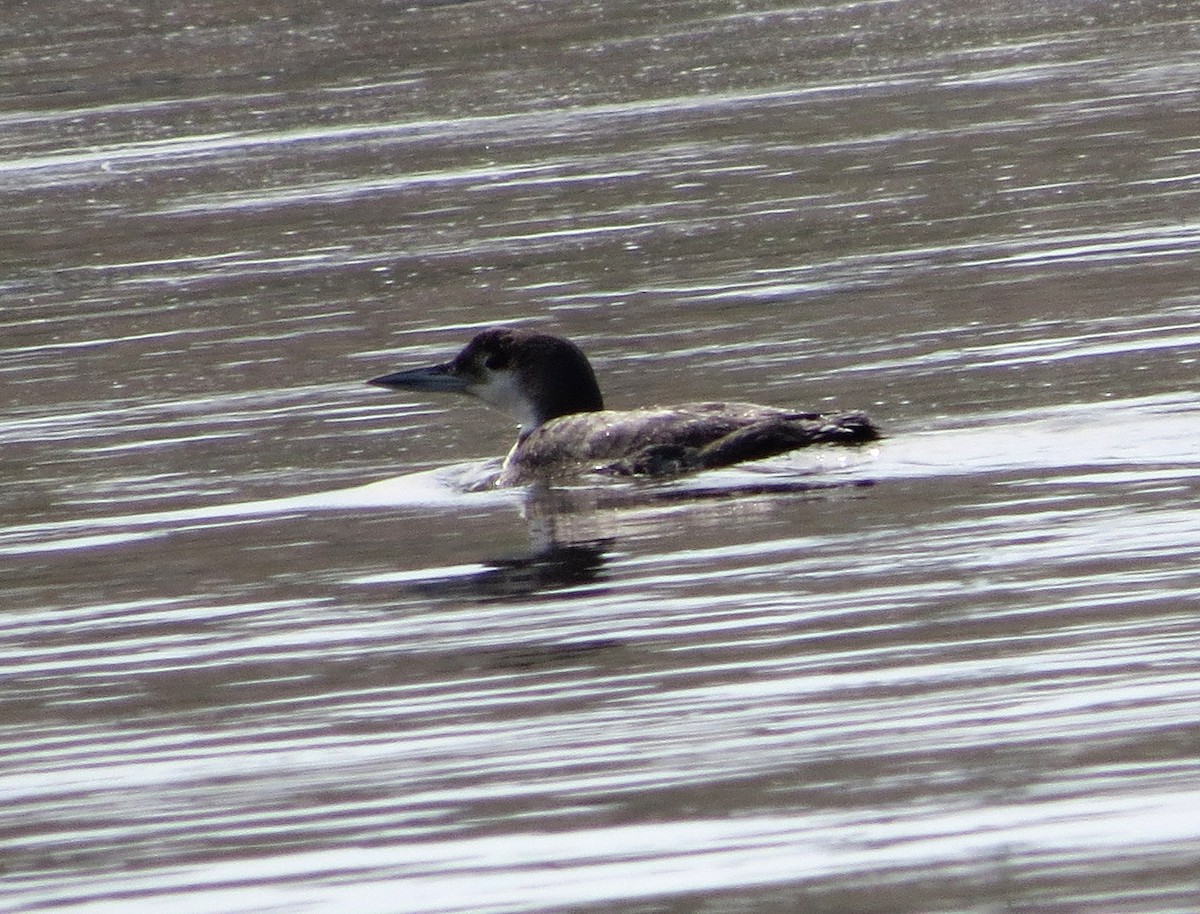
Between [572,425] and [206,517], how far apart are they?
1.41 meters

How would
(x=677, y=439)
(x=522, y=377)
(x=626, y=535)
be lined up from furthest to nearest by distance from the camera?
1. (x=522, y=377)
2. (x=677, y=439)
3. (x=626, y=535)

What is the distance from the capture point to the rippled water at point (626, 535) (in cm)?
500

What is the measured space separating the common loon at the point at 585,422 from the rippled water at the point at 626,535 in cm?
13

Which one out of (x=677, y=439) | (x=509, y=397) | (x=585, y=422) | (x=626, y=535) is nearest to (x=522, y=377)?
(x=509, y=397)

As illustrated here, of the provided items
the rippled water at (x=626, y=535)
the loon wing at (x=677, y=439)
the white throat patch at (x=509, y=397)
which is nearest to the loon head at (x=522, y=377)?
the white throat patch at (x=509, y=397)

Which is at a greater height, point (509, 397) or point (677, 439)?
point (677, 439)

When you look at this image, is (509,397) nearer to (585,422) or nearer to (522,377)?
(522,377)

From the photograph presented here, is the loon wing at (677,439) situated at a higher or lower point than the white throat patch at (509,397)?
higher

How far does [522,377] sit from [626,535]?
7.48ft

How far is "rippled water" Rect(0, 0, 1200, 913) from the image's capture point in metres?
5.00

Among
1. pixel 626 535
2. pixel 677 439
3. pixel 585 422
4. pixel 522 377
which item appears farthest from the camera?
pixel 522 377

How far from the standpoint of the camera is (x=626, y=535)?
8156mm

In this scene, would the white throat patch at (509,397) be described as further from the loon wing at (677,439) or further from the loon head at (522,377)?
the loon wing at (677,439)

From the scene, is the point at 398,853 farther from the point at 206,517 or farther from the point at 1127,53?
the point at 1127,53
